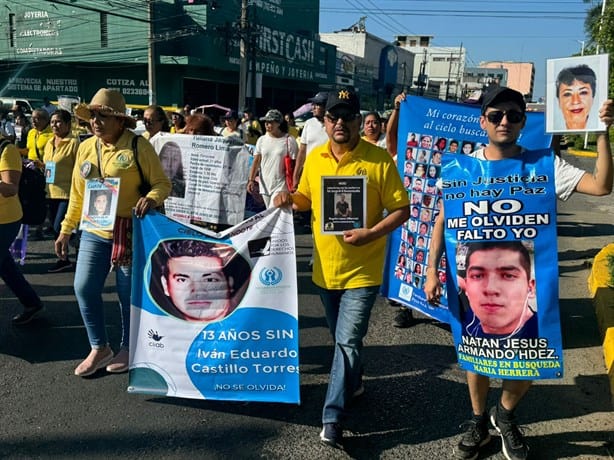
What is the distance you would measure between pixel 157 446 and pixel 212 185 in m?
3.36

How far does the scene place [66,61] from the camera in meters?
32.9

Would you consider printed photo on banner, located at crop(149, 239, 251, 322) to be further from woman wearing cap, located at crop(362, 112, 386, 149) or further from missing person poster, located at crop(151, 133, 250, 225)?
woman wearing cap, located at crop(362, 112, 386, 149)

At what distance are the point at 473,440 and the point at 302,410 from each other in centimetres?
107

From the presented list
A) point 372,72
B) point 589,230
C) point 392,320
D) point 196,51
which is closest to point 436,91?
point 372,72

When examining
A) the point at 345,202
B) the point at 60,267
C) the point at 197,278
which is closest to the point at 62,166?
the point at 60,267

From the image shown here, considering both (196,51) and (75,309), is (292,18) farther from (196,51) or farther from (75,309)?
(75,309)

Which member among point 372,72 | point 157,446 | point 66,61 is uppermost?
point 372,72

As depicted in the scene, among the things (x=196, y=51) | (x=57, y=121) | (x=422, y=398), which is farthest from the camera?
(x=196, y=51)

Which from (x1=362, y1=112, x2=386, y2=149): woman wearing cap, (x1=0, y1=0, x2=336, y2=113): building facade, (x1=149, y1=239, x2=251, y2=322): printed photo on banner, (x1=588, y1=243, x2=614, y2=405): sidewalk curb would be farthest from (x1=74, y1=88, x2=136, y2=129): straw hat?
(x1=0, y1=0, x2=336, y2=113): building facade

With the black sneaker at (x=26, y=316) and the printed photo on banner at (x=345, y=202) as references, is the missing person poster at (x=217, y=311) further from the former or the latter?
the black sneaker at (x=26, y=316)

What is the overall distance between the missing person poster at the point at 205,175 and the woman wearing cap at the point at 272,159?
76cm

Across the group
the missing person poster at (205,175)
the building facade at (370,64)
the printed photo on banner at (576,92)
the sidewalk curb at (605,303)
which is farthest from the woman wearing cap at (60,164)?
the building facade at (370,64)

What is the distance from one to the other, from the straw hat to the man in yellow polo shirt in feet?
5.03

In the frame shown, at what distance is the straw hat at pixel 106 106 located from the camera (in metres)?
3.75
